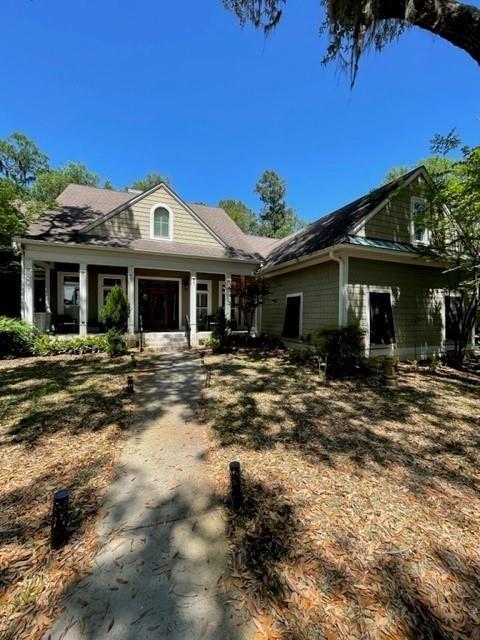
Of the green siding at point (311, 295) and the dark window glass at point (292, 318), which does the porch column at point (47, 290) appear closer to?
the green siding at point (311, 295)

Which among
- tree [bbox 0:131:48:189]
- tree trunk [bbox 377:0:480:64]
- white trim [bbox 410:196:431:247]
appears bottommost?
white trim [bbox 410:196:431:247]

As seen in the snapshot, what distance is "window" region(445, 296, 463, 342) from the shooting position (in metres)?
10.9

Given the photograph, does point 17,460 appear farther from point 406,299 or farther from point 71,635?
point 406,299

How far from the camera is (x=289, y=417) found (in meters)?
4.78

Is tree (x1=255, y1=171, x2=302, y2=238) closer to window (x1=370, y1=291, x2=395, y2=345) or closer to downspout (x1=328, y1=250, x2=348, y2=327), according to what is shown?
window (x1=370, y1=291, x2=395, y2=345)

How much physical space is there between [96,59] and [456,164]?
12348mm

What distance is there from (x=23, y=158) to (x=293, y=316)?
33.3 metres

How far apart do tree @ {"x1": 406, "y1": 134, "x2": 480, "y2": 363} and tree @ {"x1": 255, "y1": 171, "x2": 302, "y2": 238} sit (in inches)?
1050

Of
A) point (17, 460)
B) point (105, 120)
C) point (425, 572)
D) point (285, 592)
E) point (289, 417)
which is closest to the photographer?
point (285, 592)

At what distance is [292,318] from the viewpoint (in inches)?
455

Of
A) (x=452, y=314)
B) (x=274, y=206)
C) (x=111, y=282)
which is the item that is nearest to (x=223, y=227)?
(x=111, y=282)

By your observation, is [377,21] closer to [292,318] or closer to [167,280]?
[292,318]

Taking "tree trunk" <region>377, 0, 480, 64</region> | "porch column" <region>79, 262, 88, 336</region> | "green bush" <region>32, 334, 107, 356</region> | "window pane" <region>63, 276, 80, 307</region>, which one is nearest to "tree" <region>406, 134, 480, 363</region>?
"tree trunk" <region>377, 0, 480, 64</region>

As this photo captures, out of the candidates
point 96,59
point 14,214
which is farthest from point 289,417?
point 96,59
